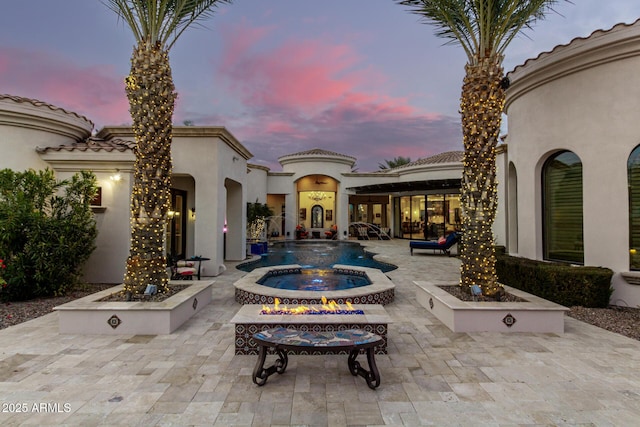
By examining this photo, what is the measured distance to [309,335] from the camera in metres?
3.64

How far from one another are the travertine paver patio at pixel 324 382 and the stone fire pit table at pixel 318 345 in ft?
0.42

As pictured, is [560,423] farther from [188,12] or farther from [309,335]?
[188,12]

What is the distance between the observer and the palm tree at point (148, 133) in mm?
5898

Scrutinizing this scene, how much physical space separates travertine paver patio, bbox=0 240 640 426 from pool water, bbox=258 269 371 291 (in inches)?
129

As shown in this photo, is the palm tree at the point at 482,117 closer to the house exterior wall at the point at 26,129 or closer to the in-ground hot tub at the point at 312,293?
the in-ground hot tub at the point at 312,293

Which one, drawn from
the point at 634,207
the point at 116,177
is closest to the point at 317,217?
the point at 116,177

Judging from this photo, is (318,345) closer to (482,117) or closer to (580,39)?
(482,117)

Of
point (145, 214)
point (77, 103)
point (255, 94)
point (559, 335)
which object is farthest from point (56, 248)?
point (255, 94)

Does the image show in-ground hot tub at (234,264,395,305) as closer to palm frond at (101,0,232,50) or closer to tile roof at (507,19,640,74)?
palm frond at (101,0,232,50)

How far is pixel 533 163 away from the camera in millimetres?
8203

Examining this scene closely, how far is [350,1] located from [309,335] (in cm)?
1283

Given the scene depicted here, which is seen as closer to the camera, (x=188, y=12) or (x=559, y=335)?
(x=559, y=335)

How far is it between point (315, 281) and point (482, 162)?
5.41 metres

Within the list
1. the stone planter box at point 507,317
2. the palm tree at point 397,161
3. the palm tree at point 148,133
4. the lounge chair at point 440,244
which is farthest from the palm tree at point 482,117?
the palm tree at point 397,161
